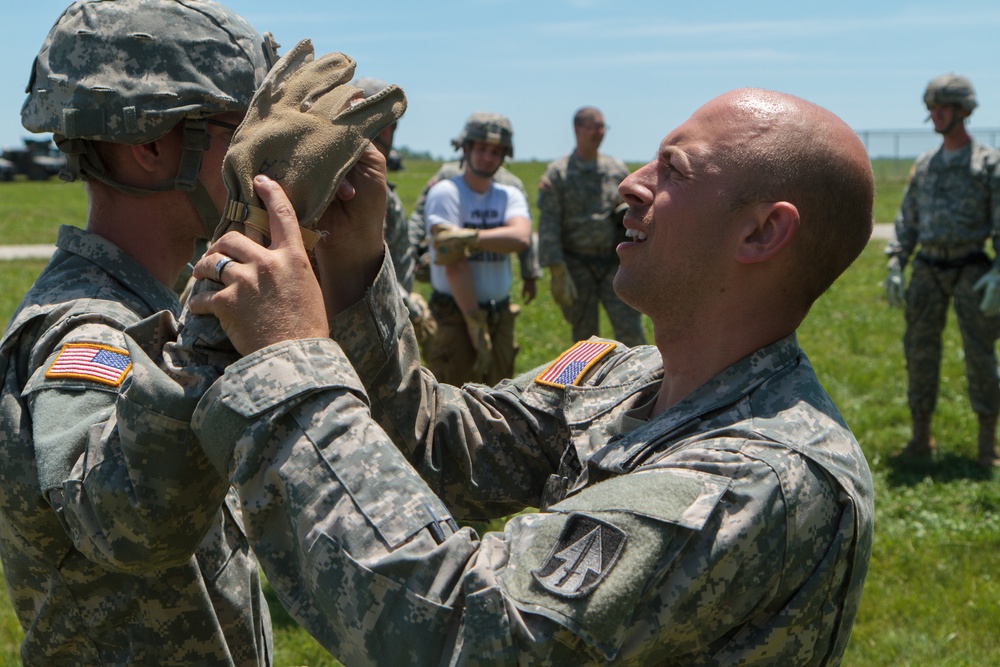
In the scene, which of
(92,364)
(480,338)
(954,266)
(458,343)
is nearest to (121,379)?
(92,364)

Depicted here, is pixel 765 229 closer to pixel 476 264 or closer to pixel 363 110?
pixel 363 110

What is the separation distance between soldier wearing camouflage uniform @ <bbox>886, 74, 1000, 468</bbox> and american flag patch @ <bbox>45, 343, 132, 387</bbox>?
7.05 meters

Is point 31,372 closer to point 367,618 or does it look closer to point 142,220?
point 142,220

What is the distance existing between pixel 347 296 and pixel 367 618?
91cm

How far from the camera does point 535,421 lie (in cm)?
246

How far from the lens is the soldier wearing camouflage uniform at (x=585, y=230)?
9.65m

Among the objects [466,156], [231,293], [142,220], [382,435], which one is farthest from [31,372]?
[466,156]

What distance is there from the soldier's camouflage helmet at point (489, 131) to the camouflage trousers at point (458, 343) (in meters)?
1.21

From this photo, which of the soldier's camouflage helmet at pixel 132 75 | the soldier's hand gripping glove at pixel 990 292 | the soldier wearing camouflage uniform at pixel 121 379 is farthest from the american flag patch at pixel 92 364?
the soldier's hand gripping glove at pixel 990 292

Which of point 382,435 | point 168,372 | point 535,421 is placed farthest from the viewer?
point 535,421

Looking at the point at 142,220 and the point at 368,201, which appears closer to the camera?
the point at 368,201

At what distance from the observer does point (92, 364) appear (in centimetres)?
210

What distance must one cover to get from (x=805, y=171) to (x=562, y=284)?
24.8ft

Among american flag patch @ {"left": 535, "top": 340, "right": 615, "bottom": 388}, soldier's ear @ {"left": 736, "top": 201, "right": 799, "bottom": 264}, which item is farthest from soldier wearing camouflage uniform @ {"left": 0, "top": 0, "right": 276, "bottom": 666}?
soldier's ear @ {"left": 736, "top": 201, "right": 799, "bottom": 264}
